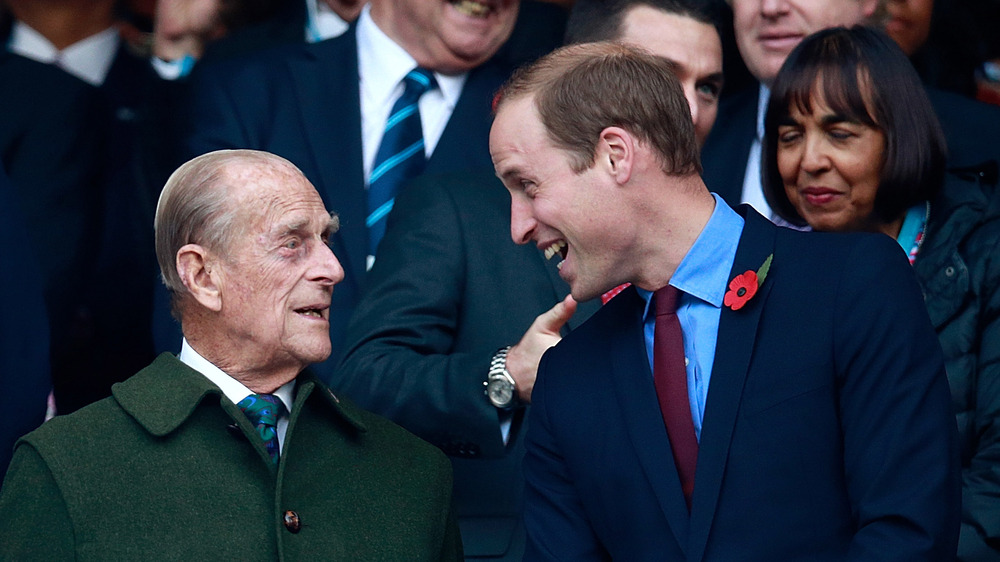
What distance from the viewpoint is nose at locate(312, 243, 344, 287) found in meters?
2.79

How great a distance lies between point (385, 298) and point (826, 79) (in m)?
1.15

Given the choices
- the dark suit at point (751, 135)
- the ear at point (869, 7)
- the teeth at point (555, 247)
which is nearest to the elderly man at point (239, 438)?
the teeth at point (555, 247)

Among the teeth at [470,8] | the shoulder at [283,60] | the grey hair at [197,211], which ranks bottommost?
the shoulder at [283,60]

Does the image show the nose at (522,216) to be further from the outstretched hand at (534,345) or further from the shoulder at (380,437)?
the shoulder at (380,437)

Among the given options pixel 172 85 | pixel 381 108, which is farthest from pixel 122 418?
pixel 172 85

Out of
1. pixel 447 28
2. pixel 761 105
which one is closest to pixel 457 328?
pixel 447 28

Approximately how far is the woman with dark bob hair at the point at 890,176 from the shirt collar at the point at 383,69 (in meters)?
1.04

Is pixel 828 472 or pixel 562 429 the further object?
pixel 562 429

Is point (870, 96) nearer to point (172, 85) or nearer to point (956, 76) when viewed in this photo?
point (956, 76)

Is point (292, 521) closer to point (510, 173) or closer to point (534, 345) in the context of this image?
point (534, 345)

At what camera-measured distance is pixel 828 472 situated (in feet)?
7.59

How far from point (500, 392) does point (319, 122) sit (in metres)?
1.20

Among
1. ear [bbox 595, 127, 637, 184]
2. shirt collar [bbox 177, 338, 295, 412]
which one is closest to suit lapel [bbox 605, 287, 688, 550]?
ear [bbox 595, 127, 637, 184]

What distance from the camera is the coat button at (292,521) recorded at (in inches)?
102
